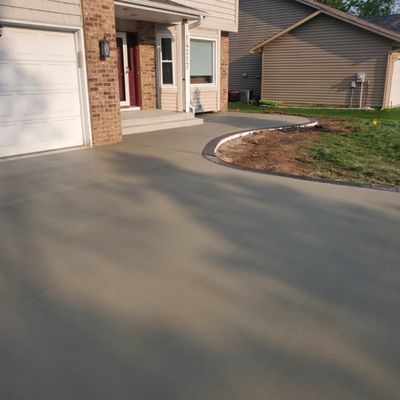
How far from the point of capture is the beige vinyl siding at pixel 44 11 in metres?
6.65

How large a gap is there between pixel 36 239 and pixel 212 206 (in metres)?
1.92

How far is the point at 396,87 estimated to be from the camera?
19344mm

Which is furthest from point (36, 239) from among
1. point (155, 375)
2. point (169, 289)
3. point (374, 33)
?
point (374, 33)

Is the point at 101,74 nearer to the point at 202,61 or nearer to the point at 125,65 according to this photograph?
the point at 125,65

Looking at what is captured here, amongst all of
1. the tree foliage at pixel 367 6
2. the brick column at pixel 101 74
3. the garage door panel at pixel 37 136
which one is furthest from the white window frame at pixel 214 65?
the tree foliage at pixel 367 6

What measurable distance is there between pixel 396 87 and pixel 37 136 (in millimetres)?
17309

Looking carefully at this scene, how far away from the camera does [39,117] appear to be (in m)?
7.60

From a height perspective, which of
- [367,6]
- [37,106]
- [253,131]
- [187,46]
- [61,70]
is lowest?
[253,131]

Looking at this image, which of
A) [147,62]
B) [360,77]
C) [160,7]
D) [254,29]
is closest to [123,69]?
[147,62]

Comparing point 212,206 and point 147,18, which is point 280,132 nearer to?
point 147,18

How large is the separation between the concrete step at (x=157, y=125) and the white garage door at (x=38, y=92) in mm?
1738

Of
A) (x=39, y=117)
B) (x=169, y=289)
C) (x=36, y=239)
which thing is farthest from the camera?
(x=39, y=117)

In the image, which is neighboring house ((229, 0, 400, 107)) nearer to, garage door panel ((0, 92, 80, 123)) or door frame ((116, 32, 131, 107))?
door frame ((116, 32, 131, 107))

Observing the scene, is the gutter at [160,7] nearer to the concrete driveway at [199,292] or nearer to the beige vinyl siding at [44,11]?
the beige vinyl siding at [44,11]
